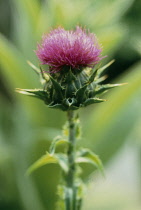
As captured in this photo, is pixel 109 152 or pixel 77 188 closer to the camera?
pixel 77 188

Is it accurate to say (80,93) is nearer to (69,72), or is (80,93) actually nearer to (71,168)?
(69,72)

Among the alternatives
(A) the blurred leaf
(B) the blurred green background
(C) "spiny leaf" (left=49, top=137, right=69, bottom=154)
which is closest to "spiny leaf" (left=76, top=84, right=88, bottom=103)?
(C) "spiny leaf" (left=49, top=137, right=69, bottom=154)

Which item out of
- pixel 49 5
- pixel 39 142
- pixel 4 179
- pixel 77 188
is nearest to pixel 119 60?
pixel 49 5

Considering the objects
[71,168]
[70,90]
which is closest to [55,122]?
[71,168]

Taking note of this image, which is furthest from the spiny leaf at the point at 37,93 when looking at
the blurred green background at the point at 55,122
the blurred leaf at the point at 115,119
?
the blurred leaf at the point at 115,119

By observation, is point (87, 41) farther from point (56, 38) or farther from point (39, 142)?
point (39, 142)

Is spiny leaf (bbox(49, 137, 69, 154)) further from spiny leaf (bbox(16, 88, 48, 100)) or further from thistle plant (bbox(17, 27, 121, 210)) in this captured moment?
spiny leaf (bbox(16, 88, 48, 100))
